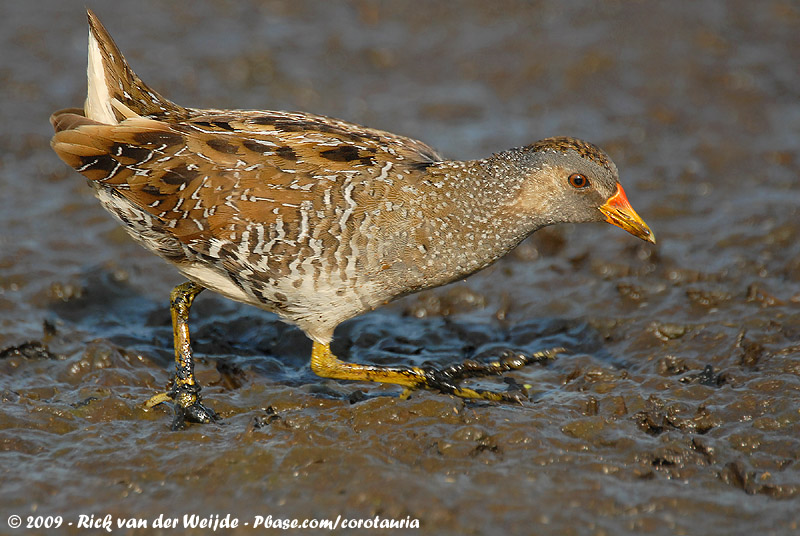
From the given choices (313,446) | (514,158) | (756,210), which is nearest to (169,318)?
(313,446)

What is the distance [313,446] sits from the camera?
5.59m

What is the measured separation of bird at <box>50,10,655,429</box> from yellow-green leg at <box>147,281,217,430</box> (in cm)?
1

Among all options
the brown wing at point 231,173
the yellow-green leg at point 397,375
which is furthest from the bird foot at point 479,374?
the brown wing at point 231,173

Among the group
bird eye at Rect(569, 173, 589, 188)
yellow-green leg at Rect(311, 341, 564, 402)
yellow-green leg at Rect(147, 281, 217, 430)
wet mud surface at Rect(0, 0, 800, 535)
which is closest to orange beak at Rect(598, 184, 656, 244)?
bird eye at Rect(569, 173, 589, 188)

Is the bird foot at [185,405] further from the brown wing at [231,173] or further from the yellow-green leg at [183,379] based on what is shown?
the brown wing at [231,173]

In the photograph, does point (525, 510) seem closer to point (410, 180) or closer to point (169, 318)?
point (410, 180)

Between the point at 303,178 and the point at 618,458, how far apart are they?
102 inches

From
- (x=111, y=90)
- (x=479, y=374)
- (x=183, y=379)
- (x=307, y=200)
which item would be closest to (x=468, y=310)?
(x=479, y=374)

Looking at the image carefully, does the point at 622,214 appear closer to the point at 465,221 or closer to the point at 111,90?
the point at 465,221

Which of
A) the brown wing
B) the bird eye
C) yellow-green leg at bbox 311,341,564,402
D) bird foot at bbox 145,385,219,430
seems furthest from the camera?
yellow-green leg at bbox 311,341,564,402

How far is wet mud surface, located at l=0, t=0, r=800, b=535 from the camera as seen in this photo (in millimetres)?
5238

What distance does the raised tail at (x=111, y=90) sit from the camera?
19.9 feet

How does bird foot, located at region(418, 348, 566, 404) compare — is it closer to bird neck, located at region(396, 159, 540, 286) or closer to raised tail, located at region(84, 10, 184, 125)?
bird neck, located at region(396, 159, 540, 286)

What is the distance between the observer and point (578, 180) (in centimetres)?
586
